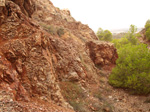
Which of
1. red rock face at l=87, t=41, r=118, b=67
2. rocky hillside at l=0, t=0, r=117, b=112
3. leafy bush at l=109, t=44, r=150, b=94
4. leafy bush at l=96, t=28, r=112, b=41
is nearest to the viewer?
rocky hillside at l=0, t=0, r=117, b=112

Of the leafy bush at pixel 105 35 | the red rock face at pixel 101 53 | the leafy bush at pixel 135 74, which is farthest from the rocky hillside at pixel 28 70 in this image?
the leafy bush at pixel 105 35

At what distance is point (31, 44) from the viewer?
23.8ft

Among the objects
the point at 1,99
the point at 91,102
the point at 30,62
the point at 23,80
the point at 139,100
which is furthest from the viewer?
the point at 139,100

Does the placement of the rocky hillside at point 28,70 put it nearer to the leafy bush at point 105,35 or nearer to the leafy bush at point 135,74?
the leafy bush at point 135,74

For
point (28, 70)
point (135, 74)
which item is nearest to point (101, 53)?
point (135, 74)

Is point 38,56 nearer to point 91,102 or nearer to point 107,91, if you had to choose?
point 91,102

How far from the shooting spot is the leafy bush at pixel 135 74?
33.0 ft

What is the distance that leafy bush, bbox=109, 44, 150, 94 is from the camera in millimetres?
10070

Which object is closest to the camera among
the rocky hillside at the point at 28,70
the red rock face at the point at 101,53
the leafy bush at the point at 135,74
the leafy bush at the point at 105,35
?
the rocky hillside at the point at 28,70

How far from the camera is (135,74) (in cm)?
1067

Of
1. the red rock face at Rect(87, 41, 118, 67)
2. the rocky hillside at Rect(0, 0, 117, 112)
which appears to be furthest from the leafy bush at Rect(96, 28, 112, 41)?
the rocky hillside at Rect(0, 0, 117, 112)

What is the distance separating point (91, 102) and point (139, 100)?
443cm

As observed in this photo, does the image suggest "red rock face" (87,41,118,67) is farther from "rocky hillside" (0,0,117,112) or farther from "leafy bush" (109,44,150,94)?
"rocky hillside" (0,0,117,112)

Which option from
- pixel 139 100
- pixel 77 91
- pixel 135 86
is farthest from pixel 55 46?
pixel 139 100
